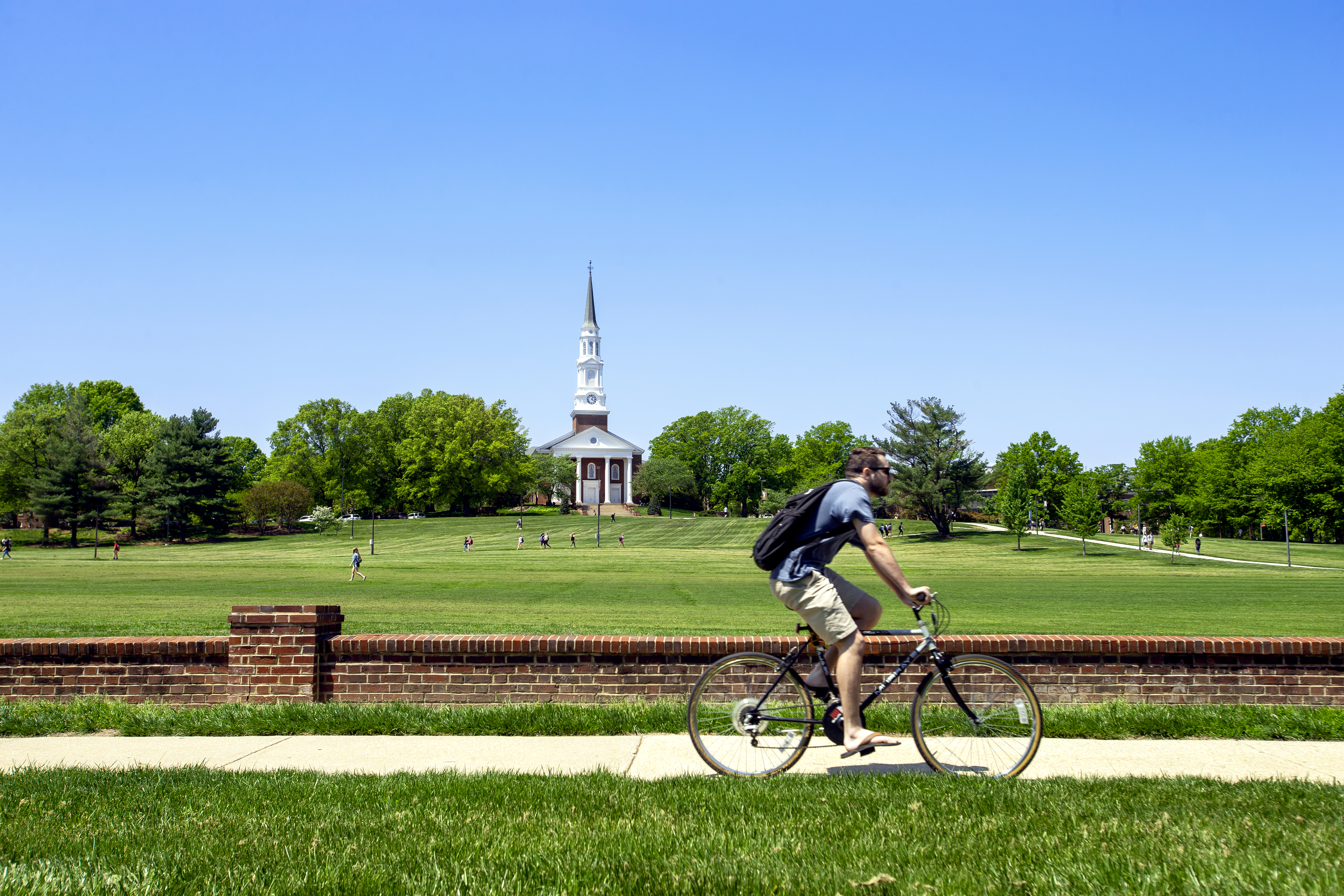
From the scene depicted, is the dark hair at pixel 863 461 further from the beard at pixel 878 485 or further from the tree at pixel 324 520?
the tree at pixel 324 520

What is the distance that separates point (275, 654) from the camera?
781 cm

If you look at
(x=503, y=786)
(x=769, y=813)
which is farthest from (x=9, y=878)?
(x=769, y=813)

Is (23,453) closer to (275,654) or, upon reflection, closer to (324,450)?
(324,450)

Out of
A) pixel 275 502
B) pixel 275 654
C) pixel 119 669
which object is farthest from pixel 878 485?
pixel 275 502

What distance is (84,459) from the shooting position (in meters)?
75.2

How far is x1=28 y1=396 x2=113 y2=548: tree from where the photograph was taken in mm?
73250

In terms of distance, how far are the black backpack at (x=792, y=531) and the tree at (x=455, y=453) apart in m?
99.2

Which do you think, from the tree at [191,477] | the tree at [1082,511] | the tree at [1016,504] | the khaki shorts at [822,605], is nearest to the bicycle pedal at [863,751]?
the khaki shorts at [822,605]

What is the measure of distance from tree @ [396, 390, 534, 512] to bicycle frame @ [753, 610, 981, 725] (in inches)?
3897

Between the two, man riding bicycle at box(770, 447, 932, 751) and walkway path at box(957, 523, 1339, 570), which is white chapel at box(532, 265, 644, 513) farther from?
man riding bicycle at box(770, 447, 932, 751)

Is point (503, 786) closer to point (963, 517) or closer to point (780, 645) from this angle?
point (780, 645)

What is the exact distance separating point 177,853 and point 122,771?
6.99 ft

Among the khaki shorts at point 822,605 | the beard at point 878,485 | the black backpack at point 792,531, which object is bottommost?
the khaki shorts at point 822,605

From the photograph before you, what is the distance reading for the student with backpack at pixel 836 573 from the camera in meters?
5.14
